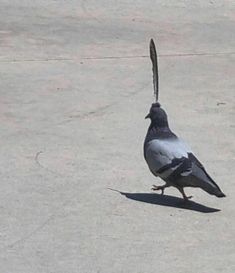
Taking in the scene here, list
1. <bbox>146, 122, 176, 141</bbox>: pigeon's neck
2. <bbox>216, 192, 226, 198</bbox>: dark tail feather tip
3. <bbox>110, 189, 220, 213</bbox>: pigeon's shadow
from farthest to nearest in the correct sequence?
<bbox>146, 122, 176, 141</bbox>: pigeon's neck → <bbox>110, 189, 220, 213</bbox>: pigeon's shadow → <bbox>216, 192, 226, 198</bbox>: dark tail feather tip

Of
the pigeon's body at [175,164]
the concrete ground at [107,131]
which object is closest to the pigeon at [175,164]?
the pigeon's body at [175,164]

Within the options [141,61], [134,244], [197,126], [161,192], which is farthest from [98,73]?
[134,244]

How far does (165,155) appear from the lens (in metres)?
6.16

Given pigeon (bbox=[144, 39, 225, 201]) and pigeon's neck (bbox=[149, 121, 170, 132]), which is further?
pigeon's neck (bbox=[149, 121, 170, 132])

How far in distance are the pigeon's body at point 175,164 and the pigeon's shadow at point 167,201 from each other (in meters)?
0.06

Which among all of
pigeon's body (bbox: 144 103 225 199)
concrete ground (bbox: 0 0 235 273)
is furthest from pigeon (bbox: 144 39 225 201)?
concrete ground (bbox: 0 0 235 273)

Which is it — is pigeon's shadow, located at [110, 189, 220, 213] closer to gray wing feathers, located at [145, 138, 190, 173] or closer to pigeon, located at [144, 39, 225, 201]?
pigeon, located at [144, 39, 225, 201]

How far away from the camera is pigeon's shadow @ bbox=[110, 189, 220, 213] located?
6.21m

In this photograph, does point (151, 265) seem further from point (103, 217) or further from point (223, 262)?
point (103, 217)

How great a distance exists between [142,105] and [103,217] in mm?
2707

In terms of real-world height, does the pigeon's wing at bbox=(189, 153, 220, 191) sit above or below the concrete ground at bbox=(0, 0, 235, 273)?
above

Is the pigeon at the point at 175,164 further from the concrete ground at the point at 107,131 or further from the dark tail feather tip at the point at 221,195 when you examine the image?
the concrete ground at the point at 107,131

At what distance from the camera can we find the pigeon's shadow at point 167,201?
6207mm

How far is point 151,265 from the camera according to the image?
5.29 metres
